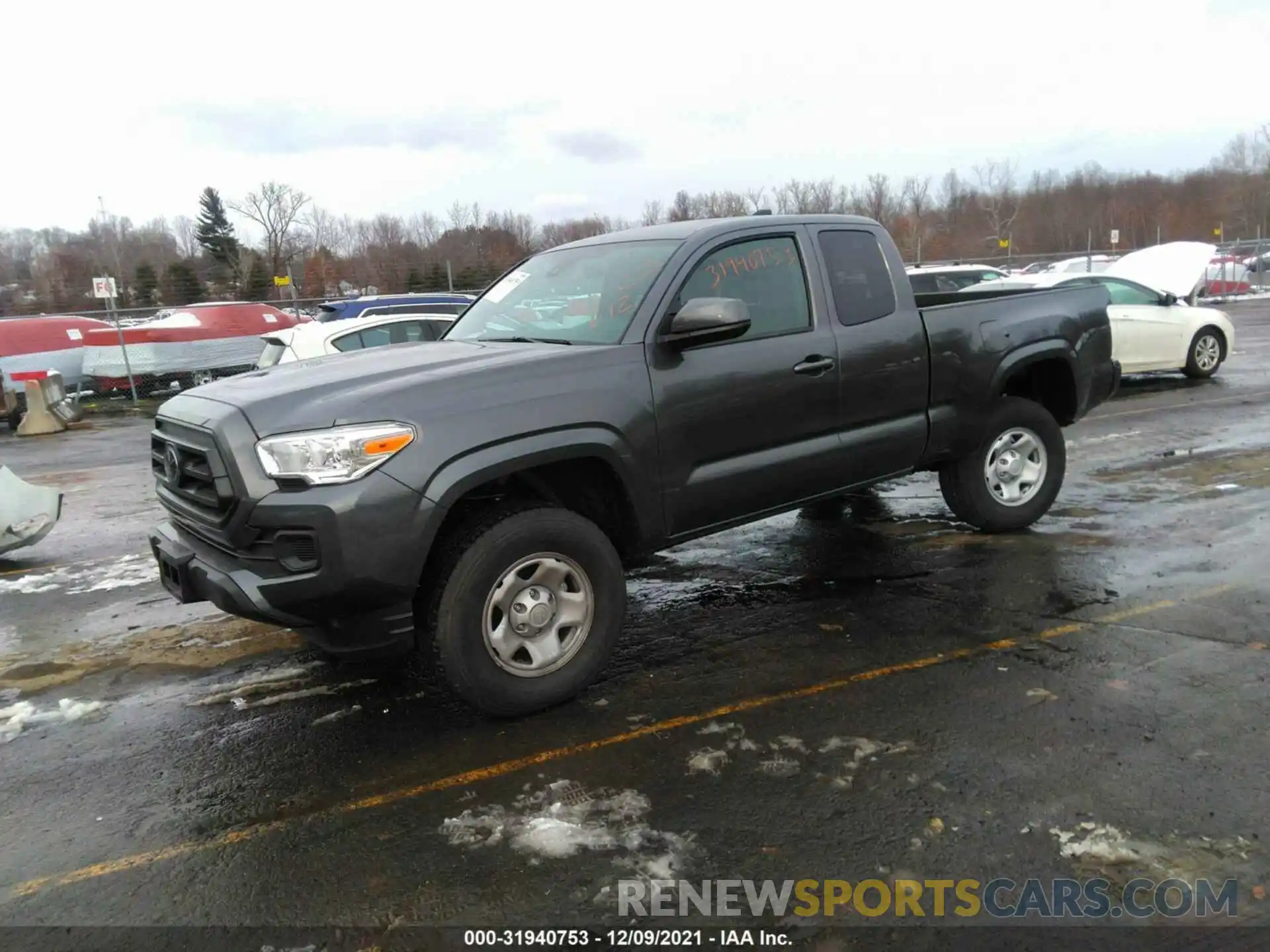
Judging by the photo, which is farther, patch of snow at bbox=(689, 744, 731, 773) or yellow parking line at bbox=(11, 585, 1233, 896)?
patch of snow at bbox=(689, 744, 731, 773)

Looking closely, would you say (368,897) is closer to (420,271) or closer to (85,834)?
(85,834)

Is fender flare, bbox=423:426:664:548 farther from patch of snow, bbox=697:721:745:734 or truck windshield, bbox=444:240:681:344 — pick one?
patch of snow, bbox=697:721:745:734

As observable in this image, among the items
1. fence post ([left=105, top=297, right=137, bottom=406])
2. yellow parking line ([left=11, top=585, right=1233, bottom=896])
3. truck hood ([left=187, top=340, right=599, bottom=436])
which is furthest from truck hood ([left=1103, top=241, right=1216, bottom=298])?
fence post ([left=105, top=297, right=137, bottom=406])

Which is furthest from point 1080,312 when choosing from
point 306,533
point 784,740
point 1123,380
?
point 1123,380

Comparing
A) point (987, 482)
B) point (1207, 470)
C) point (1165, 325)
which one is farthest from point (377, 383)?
point (1165, 325)

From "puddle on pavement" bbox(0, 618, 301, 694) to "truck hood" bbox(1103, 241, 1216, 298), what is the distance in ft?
41.9

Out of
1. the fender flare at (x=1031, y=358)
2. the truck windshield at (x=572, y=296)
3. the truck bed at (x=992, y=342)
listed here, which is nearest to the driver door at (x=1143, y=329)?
the truck bed at (x=992, y=342)

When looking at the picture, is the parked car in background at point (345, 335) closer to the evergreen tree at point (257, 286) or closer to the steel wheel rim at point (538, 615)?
the steel wheel rim at point (538, 615)

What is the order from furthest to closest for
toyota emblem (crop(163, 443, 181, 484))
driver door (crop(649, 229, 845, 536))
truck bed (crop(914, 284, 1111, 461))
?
truck bed (crop(914, 284, 1111, 461)), driver door (crop(649, 229, 845, 536)), toyota emblem (crop(163, 443, 181, 484))

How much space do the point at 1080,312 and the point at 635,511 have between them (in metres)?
3.79

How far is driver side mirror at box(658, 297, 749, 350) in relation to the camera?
3.98 metres

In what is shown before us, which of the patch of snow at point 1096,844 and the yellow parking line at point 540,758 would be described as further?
the yellow parking line at point 540,758

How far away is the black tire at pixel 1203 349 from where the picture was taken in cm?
1333

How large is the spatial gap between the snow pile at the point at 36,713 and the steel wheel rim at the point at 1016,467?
5.07 m
